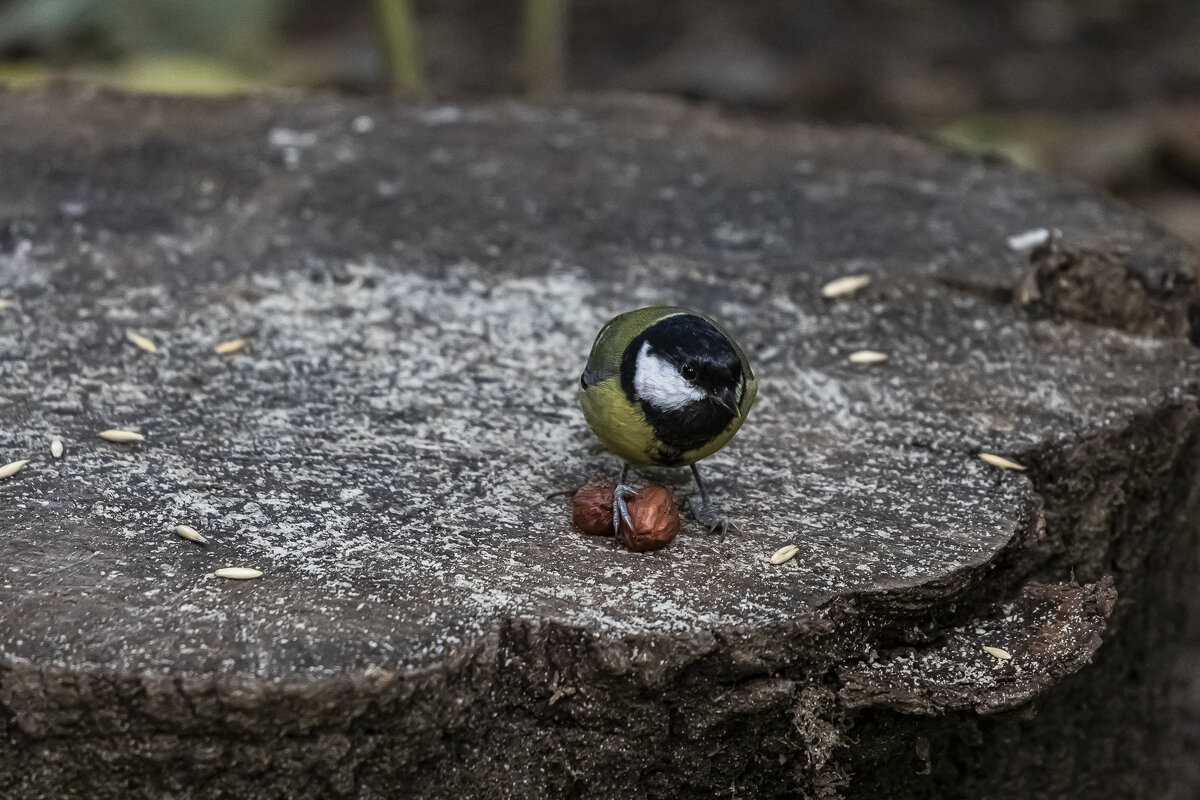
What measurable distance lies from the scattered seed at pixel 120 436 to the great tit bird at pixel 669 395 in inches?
32.8

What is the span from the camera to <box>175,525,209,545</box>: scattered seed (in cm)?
212

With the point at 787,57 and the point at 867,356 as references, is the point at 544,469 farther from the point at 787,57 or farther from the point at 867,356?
the point at 787,57

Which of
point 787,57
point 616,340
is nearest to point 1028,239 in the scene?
point 616,340

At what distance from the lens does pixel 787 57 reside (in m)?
7.51

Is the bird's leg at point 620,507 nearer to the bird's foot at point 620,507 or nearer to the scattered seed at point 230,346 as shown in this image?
the bird's foot at point 620,507

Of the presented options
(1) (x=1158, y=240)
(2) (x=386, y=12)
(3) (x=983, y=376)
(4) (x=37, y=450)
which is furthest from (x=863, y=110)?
(4) (x=37, y=450)

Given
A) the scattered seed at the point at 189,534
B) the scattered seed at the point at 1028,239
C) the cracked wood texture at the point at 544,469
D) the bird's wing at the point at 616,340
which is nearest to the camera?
the cracked wood texture at the point at 544,469

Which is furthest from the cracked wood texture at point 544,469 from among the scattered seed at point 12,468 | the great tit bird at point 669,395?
the great tit bird at point 669,395

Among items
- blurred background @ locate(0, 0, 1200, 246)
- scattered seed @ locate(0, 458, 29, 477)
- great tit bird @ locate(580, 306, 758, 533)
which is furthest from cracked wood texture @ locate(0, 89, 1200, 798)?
blurred background @ locate(0, 0, 1200, 246)

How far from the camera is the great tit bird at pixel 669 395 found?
223 centimetres

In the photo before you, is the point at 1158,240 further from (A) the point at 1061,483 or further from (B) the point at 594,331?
(B) the point at 594,331

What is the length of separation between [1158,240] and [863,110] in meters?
3.95

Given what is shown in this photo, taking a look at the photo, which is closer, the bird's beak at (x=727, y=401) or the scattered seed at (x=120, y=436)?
the bird's beak at (x=727, y=401)

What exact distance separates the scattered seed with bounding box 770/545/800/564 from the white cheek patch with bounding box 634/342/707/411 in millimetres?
292
